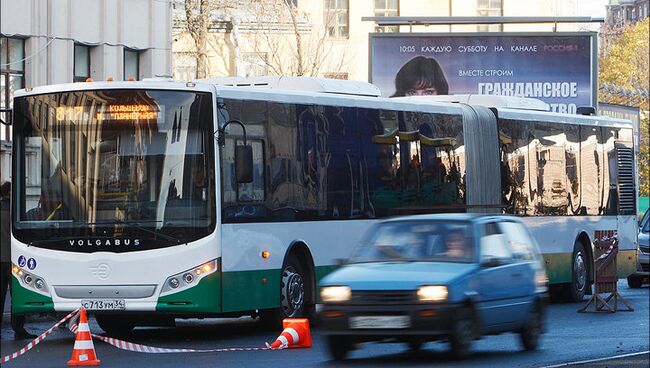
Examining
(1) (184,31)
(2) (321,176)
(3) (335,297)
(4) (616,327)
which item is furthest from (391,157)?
(1) (184,31)

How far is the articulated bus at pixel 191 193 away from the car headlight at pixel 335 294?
10.1ft

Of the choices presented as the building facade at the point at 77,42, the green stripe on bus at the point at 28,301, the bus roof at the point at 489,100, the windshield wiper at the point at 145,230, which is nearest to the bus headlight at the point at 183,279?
the windshield wiper at the point at 145,230

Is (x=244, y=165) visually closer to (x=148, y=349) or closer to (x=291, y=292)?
(x=291, y=292)

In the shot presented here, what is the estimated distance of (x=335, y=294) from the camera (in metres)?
16.2

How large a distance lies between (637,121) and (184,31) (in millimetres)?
15139

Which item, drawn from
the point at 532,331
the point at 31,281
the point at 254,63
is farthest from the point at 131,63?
the point at 532,331

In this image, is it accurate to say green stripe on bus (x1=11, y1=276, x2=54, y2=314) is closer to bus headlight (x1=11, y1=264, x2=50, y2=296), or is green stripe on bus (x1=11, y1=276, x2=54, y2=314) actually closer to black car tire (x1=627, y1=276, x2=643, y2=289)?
bus headlight (x1=11, y1=264, x2=50, y2=296)

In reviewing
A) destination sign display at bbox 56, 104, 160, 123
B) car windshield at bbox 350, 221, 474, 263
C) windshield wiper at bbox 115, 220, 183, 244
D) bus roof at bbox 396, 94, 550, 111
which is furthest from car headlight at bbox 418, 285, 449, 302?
bus roof at bbox 396, 94, 550, 111

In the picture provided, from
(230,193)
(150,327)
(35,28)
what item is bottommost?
(150,327)

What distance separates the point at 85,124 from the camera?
1938 cm

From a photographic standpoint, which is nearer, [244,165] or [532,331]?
[532,331]

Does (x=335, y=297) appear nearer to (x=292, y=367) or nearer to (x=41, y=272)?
(x=292, y=367)

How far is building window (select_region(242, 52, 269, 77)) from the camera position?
59.8 m

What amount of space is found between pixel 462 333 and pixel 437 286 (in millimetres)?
525
